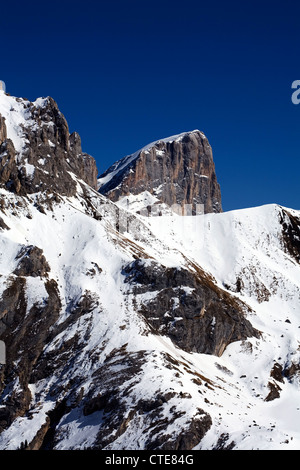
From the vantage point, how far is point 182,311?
106250 millimetres

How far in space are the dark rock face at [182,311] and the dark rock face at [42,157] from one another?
1196 inches

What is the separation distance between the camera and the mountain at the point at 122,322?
7706 cm

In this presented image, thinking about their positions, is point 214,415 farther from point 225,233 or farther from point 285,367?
point 225,233

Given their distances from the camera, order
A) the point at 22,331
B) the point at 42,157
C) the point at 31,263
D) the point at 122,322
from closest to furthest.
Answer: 1. the point at 22,331
2. the point at 122,322
3. the point at 31,263
4. the point at 42,157

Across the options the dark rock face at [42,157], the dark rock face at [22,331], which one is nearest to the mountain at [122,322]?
the dark rock face at [22,331]

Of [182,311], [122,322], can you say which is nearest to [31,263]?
[122,322]

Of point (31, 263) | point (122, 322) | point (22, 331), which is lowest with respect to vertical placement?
point (22, 331)

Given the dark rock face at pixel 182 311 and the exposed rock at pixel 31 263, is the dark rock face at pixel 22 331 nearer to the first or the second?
the exposed rock at pixel 31 263

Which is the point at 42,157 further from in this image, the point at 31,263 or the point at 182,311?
the point at 182,311

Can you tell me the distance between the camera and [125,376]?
83.4m

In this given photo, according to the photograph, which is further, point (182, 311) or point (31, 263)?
point (182, 311)

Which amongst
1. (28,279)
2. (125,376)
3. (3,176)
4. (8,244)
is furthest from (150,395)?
(3,176)

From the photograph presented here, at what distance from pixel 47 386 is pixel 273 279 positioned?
71191 millimetres

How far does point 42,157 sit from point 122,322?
52755 mm
